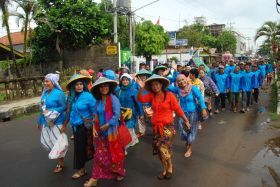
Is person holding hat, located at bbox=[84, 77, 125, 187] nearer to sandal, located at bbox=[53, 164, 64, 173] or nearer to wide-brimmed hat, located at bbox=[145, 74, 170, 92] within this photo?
wide-brimmed hat, located at bbox=[145, 74, 170, 92]

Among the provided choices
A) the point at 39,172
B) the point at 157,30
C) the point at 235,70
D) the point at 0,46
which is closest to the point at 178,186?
the point at 39,172

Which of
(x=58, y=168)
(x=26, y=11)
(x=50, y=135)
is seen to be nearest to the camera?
(x=50, y=135)

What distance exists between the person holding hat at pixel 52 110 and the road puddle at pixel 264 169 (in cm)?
284

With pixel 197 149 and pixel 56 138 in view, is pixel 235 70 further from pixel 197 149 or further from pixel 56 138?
pixel 56 138

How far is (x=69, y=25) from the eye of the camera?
78.3 ft

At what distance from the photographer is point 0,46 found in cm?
1783

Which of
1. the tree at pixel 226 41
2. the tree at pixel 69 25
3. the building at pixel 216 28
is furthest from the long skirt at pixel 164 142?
the building at pixel 216 28

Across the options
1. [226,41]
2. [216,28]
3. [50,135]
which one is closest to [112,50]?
[50,135]

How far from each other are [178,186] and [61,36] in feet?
70.8

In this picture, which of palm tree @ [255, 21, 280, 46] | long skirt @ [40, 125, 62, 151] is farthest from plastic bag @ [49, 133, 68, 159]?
palm tree @ [255, 21, 280, 46]

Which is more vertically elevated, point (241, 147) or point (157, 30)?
point (157, 30)

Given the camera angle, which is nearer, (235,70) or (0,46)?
(235,70)

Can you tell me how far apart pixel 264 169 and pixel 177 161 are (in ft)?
4.66

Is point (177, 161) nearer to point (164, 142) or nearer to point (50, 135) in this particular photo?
point (164, 142)
